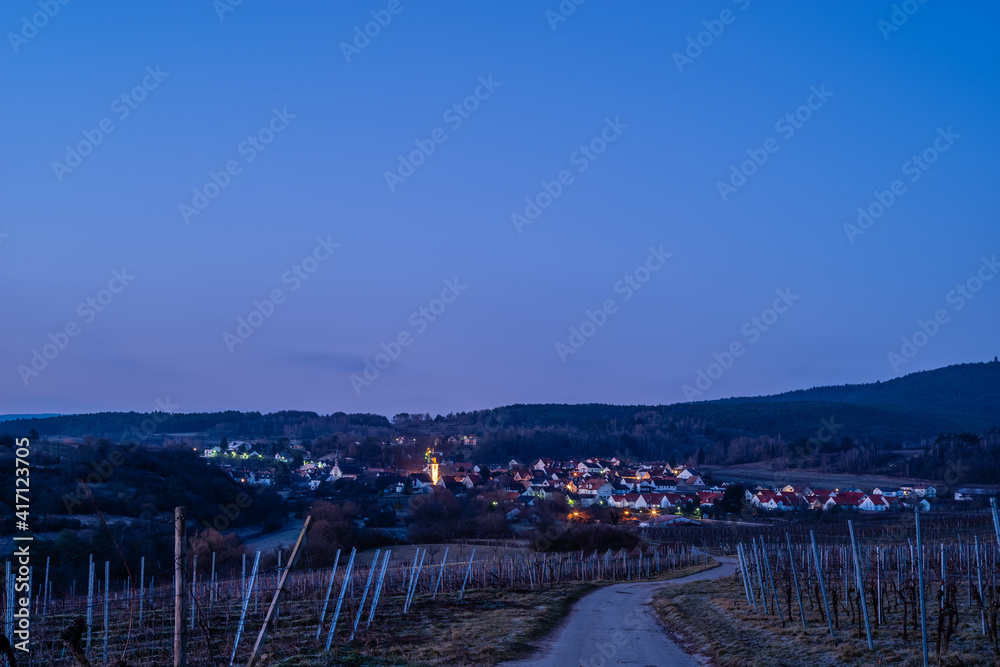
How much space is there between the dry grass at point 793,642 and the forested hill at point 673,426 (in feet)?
350

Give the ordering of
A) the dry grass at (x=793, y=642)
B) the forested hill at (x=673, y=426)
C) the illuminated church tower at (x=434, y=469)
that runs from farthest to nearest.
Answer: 1. the forested hill at (x=673, y=426)
2. the illuminated church tower at (x=434, y=469)
3. the dry grass at (x=793, y=642)

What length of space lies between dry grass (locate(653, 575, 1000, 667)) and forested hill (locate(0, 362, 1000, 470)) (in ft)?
350

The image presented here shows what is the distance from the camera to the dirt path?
1399cm

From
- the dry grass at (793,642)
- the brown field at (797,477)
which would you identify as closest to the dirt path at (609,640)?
the dry grass at (793,642)

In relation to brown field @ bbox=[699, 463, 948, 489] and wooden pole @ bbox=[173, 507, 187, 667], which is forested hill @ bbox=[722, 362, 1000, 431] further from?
wooden pole @ bbox=[173, 507, 187, 667]

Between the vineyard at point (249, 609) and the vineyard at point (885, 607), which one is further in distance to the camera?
the vineyard at point (249, 609)

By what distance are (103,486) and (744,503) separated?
56306 millimetres

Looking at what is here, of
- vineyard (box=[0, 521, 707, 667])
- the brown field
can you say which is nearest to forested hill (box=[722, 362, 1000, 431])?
the brown field

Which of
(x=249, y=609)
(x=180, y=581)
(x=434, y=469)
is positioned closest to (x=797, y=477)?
(x=434, y=469)

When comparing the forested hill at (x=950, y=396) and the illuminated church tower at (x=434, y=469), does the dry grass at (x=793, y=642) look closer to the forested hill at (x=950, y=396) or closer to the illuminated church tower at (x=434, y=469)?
the illuminated church tower at (x=434, y=469)

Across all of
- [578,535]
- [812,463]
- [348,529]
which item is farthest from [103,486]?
[812,463]

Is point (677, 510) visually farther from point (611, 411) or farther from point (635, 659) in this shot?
point (611, 411)

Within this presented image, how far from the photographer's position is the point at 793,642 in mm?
14359

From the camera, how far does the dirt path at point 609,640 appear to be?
45.9 feet
